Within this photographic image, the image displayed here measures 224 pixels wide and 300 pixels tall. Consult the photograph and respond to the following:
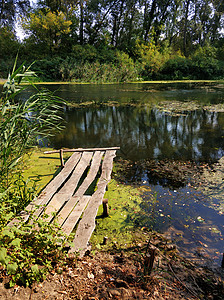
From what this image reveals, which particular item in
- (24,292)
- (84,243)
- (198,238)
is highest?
(24,292)

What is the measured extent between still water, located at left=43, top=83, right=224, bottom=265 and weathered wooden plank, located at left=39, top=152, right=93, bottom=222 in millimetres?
1064

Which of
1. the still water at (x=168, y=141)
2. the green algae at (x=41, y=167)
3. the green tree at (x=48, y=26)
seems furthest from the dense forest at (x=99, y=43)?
the green algae at (x=41, y=167)

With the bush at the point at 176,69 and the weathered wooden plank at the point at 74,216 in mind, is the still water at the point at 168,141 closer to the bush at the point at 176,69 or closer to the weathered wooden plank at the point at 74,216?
the weathered wooden plank at the point at 74,216

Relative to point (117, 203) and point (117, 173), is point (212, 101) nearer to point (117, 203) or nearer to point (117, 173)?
point (117, 173)

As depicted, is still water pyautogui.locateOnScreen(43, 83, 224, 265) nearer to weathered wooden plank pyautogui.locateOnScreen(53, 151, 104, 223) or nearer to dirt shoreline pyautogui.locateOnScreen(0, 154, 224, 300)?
dirt shoreline pyautogui.locateOnScreen(0, 154, 224, 300)

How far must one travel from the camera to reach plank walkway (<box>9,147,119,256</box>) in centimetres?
231

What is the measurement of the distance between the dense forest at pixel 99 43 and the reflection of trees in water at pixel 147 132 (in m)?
13.0

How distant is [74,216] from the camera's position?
101 inches

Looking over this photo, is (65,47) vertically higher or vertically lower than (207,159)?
higher

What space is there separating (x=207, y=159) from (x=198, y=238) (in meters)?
2.77

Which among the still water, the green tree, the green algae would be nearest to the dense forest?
the green tree

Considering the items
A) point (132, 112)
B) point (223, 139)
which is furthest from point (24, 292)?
point (132, 112)

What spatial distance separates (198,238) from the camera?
261 cm

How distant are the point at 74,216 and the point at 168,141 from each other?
4402 millimetres
